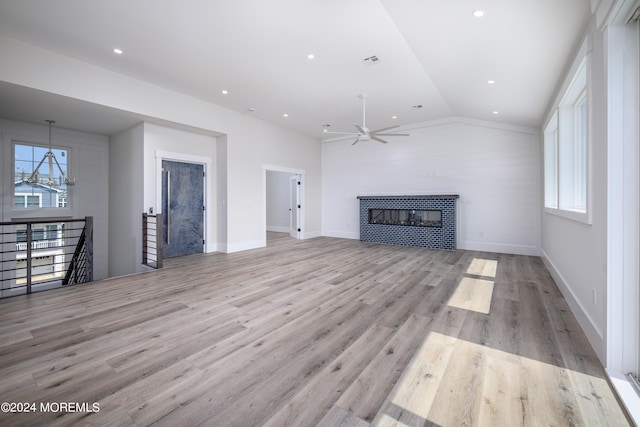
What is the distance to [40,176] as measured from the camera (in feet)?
18.9

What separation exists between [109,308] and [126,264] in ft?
11.5

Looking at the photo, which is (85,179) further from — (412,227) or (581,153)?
(581,153)

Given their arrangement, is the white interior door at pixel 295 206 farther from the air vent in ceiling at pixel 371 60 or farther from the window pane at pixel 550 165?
the window pane at pixel 550 165

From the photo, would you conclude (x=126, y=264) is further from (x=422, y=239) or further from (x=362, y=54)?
(x=422, y=239)

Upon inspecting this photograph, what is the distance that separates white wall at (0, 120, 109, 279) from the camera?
5.68 meters

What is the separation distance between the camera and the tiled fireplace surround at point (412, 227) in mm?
6605

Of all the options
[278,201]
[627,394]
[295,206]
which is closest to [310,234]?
[295,206]

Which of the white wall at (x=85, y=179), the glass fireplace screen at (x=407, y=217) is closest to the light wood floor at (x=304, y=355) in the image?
the glass fireplace screen at (x=407, y=217)

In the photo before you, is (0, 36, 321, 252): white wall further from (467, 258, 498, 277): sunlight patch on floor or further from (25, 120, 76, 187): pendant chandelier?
(467, 258, 498, 277): sunlight patch on floor

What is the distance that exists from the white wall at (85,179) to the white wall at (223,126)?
8.96 ft

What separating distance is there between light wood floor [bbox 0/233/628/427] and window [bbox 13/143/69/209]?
373cm

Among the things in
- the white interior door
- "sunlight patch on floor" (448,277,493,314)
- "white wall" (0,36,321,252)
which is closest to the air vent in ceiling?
"sunlight patch on floor" (448,277,493,314)

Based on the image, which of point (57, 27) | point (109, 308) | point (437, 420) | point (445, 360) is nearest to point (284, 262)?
→ point (109, 308)

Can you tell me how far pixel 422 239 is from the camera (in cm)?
699
